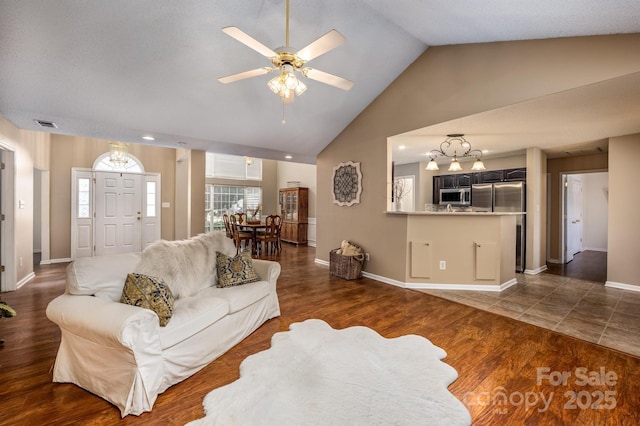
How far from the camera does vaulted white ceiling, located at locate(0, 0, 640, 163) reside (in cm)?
250

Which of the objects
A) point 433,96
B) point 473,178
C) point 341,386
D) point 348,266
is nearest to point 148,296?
point 341,386

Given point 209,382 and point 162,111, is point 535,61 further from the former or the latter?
point 162,111

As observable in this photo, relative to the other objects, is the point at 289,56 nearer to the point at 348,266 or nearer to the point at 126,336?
the point at 126,336

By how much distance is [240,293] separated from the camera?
2.61 meters

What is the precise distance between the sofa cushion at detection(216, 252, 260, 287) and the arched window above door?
17.8 ft

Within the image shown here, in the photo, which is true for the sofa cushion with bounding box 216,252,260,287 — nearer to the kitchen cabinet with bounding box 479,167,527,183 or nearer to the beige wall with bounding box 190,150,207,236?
the beige wall with bounding box 190,150,207,236

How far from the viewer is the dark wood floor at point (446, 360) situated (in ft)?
5.57

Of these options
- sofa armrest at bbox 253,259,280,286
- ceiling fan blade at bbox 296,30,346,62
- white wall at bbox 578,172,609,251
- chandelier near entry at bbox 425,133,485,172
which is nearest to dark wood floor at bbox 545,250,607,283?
white wall at bbox 578,172,609,251

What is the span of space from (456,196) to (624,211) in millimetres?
2701

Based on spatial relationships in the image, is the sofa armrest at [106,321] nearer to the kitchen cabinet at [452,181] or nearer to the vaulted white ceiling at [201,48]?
the vaulted white ceiling at [201,48]

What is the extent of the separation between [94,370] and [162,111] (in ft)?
11.0

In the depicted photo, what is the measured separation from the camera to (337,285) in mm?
4449

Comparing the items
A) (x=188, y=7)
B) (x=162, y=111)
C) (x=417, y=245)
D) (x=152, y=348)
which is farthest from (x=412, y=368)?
(x=162, y=111)

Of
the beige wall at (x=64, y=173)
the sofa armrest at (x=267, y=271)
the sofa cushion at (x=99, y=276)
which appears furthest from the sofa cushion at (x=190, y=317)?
the beige wall at (x=64, y=173)
